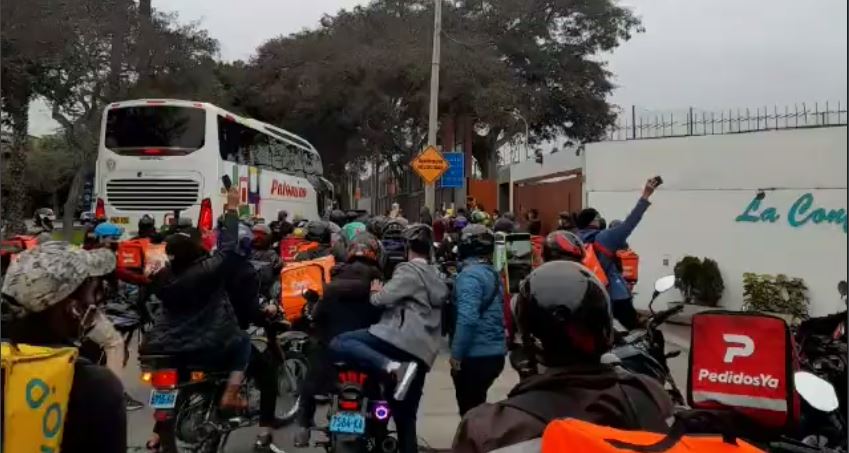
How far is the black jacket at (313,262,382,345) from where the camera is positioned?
5516 millimetres

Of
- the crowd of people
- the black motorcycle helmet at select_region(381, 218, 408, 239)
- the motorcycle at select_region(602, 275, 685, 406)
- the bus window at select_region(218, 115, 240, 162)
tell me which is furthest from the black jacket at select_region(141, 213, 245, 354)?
the bus window at select_region(218, 115, 240, 162)

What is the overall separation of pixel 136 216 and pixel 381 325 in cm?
1253

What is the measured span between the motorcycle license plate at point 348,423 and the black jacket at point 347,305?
672 mm

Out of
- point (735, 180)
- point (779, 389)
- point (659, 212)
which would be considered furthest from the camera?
point (659, 212)

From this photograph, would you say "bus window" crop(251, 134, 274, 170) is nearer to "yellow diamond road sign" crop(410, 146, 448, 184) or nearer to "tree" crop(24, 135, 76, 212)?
"yellow diamond road sign" crop(410, 146, 448, 184)

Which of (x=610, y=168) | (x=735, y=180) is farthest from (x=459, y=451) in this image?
(x=610, y=168)

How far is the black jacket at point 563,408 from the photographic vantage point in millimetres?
1836

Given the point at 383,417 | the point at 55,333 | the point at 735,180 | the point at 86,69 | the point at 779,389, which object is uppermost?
the point at 86,69

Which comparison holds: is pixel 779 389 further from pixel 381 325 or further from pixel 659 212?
pixel 659 212

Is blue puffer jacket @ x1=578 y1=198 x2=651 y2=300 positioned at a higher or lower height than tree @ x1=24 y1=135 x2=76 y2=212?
lower

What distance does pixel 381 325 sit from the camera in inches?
201

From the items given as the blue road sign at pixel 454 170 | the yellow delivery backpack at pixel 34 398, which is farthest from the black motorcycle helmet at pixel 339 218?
the yellow delivery backpack at pixel 34 398

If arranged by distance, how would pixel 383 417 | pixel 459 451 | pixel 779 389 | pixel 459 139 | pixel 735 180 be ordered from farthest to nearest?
pixel 459 139
pixel 735 180
pixel 383 417
pixel 779 389
pixel 459 451

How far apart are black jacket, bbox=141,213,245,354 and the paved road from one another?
1.27 metres
